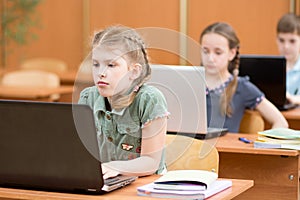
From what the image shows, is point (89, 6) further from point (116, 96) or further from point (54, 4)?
point (116, 96)

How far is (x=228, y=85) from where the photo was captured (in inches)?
162

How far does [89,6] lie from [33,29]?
0.71 meters

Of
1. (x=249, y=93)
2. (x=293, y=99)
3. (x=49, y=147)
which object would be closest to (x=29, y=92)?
(x=293, y=99)

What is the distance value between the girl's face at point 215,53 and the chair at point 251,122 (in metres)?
0.24

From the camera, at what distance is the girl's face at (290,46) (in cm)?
527

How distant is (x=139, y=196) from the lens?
2328mm

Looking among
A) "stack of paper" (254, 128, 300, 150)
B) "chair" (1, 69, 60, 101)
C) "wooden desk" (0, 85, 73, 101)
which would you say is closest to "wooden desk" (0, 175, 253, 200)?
"stack of paper" (254, 128, 300, 150)

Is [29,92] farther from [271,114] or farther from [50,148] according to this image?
[50,148]

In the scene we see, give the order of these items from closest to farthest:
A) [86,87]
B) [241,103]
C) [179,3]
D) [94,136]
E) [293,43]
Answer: [94,136] → [86,87] → [241,103] → [293,43] → [179,3]

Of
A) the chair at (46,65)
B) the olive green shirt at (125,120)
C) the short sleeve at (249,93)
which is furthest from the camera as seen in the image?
the chair at (46,65)

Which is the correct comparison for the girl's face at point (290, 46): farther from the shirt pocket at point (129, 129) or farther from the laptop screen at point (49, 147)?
the laptop screen at point (49, 147)

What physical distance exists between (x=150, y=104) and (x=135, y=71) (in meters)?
0.12

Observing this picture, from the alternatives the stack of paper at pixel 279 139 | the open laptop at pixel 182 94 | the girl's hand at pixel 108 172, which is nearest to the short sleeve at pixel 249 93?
the stack of paper at pixel 279 139

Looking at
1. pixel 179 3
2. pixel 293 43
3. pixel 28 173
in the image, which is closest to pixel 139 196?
pixel 28 173
